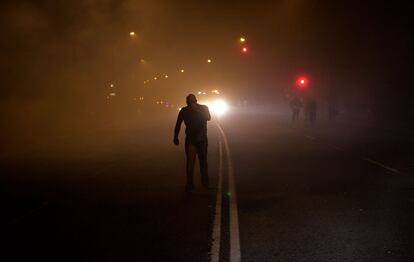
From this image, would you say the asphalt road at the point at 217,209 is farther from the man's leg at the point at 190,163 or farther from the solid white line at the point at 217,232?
the man's leg at the point at 190,163

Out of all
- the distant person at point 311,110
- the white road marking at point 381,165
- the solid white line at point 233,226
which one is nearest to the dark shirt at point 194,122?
the solid white line at point 233,226

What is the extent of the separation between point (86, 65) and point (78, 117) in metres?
8.57

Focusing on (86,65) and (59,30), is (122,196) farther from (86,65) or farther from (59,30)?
(86,65)

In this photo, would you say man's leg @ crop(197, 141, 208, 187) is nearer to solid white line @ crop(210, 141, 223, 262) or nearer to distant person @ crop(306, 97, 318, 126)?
solid white line @ crop(210, 141, 223, 262)

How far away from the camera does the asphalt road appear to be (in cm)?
591

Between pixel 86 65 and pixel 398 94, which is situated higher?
pixel 86 65

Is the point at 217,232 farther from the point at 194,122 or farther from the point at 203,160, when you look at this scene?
the point at 194,122

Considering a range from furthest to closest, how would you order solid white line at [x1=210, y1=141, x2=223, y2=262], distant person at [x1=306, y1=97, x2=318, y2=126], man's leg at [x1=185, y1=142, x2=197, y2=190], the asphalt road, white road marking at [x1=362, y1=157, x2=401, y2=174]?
distant person at [x1=306, y1=97, x2=318, y2=126]
white road marking at [x1=362, y1=157, x2=401, y2=174]
man's leg at [x1=185, y1=142, x2=197, y2=190]
the asphalt road
solid white line at [x1=210, y1=141, x2=223, y2=262]

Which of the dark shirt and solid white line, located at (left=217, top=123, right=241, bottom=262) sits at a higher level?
the dark shirt

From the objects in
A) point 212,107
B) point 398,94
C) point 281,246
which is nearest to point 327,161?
point 281,246

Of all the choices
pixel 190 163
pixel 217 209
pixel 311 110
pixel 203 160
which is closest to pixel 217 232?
pixel 217 209

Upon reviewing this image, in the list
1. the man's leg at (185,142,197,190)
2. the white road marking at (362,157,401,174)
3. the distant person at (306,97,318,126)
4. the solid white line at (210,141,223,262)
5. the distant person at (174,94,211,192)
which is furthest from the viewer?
the distant person at (306,97,318,126)

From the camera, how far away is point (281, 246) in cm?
596

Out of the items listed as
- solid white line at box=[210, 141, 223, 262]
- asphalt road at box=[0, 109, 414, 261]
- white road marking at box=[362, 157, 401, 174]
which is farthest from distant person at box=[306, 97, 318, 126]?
solid white line at box=[210, 141, 223, 262]
